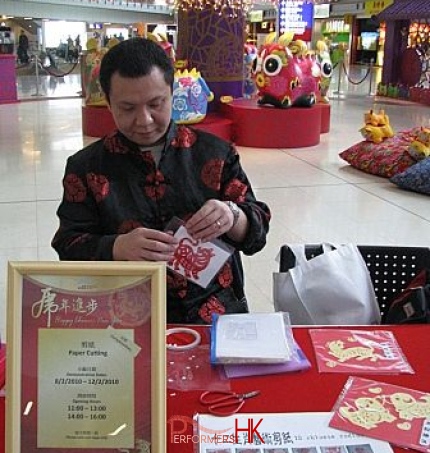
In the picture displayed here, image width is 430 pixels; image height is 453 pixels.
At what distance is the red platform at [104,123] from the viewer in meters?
8.00

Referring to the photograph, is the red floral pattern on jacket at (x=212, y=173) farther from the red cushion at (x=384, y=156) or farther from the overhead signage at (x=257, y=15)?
the overhead signage at (x=257, y=15)

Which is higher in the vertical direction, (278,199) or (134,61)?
(134,61)

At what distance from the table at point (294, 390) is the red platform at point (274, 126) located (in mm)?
6901

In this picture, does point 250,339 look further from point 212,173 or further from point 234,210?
point 212,173

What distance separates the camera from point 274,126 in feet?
26.5

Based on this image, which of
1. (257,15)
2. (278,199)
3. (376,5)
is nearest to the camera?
(278,199)

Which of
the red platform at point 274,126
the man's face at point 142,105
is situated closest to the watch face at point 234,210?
the man's face at point 142,105

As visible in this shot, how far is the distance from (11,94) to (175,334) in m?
13.1

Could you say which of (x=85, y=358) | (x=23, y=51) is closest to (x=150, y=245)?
(x=85, y=358)

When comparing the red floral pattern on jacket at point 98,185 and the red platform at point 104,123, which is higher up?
the red floral pattern on jacket at point 98,185

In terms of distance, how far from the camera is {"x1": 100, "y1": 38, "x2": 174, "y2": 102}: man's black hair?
4.94ft

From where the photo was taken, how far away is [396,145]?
21.4ft

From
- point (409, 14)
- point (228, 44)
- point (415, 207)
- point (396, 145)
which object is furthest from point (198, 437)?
point (409, 14)

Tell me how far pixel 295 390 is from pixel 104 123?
7.57 metres
